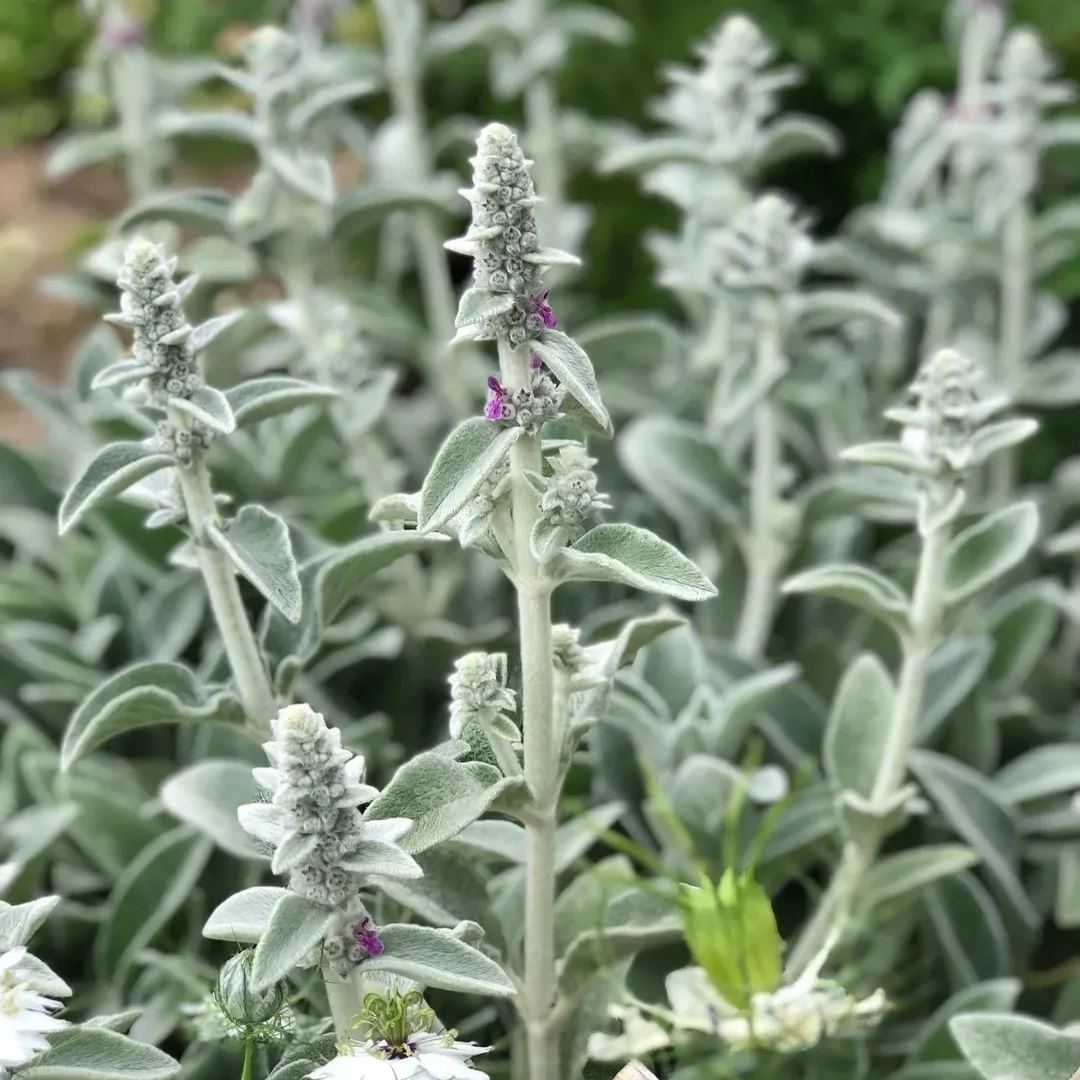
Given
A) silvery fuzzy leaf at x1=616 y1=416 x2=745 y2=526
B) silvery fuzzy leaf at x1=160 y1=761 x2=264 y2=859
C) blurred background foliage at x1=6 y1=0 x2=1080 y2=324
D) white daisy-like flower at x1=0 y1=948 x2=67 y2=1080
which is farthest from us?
blurred background foliage at x1=6 y1=0 x2=1080 y2=324

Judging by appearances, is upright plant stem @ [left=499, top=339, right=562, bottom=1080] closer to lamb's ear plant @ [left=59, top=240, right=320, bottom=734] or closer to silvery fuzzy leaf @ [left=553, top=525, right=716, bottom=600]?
silvery fuzzy leaf @ [left=553, top=525, right=716, bottom=600]

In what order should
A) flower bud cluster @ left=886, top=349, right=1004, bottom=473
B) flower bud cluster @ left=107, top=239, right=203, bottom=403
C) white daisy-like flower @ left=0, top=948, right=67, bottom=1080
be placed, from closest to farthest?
white daisy-like flower @ left=0, top=948, right=67, bottom=1080 < flower bud cluster @ left=107, top=239, right=203, bottom=403 < flower bud cluster @ left=886, top=349, right=1004, bottom=473

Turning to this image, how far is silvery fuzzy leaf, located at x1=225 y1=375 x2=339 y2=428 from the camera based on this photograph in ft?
2.77

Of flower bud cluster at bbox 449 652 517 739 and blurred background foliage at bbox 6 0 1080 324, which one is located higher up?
blurred background foliage at bbox 6 0 1080 324

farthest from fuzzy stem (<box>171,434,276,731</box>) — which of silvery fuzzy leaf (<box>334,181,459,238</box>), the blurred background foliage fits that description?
the blurred background foliage

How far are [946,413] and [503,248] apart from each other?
34 centimetres

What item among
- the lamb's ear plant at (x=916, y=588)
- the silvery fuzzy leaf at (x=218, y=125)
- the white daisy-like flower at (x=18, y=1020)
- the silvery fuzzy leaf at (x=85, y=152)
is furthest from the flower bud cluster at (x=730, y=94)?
the white daisy-like flower at (x=18, y=1020)

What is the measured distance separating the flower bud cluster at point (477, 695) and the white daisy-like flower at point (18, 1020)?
239 millimetres

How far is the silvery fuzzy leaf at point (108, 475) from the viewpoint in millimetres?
779

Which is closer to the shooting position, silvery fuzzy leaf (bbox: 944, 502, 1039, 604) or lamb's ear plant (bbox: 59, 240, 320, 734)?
lamb's ear plant (bbox: 59, 240, 320, 734)

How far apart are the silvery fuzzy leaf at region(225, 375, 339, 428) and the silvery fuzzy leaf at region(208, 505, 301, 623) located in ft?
0.18

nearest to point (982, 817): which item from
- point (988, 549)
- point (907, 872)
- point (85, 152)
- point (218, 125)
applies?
point (907, 872)

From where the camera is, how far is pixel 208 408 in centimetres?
77

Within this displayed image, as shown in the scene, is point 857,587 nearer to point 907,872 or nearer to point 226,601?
point 907,872
